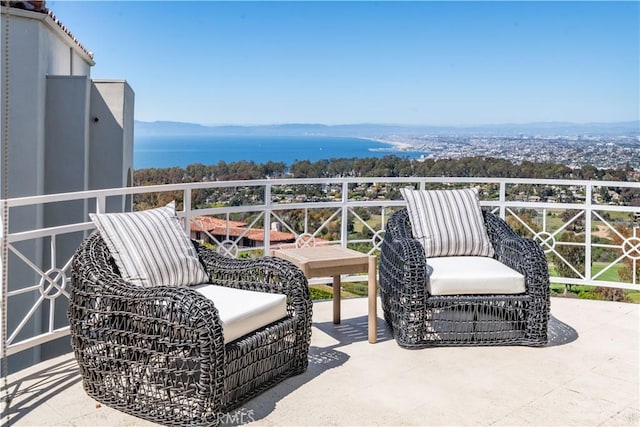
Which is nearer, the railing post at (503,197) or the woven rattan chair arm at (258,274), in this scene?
the woven rattan chair arm at (258,274)

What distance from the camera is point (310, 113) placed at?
3028 centimetres

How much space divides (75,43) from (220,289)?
7.31 metres

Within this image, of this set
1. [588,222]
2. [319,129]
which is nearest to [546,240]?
[588,222]

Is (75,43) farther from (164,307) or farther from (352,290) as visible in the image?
(164,307)

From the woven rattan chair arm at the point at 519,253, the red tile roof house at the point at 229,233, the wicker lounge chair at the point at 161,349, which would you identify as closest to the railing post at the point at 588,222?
the woven rattan chair arm at the point at 519,253

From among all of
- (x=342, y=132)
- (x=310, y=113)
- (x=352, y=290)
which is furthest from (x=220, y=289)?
(x=310, y=113)

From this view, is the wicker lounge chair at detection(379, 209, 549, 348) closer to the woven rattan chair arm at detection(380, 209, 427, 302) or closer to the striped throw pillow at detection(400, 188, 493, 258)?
the woven rattan chair arm at detection(380, 209, 427, 302)

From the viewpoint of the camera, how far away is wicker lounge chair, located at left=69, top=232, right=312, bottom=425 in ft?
8.03

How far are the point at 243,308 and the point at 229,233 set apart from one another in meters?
1.84

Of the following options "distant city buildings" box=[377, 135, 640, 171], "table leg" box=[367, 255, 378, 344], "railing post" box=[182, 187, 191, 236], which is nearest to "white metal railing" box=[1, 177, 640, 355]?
"railing post" box=[182, 187, 191, 236]

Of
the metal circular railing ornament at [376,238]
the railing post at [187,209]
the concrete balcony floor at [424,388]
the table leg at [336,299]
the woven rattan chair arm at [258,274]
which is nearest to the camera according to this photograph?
the concrete balcony floor at [424,388]

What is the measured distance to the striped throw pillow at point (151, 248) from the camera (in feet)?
9.58

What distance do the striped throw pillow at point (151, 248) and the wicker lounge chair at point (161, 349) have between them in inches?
3.8

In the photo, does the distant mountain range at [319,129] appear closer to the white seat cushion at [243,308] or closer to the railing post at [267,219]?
the railing post at [267,219]
